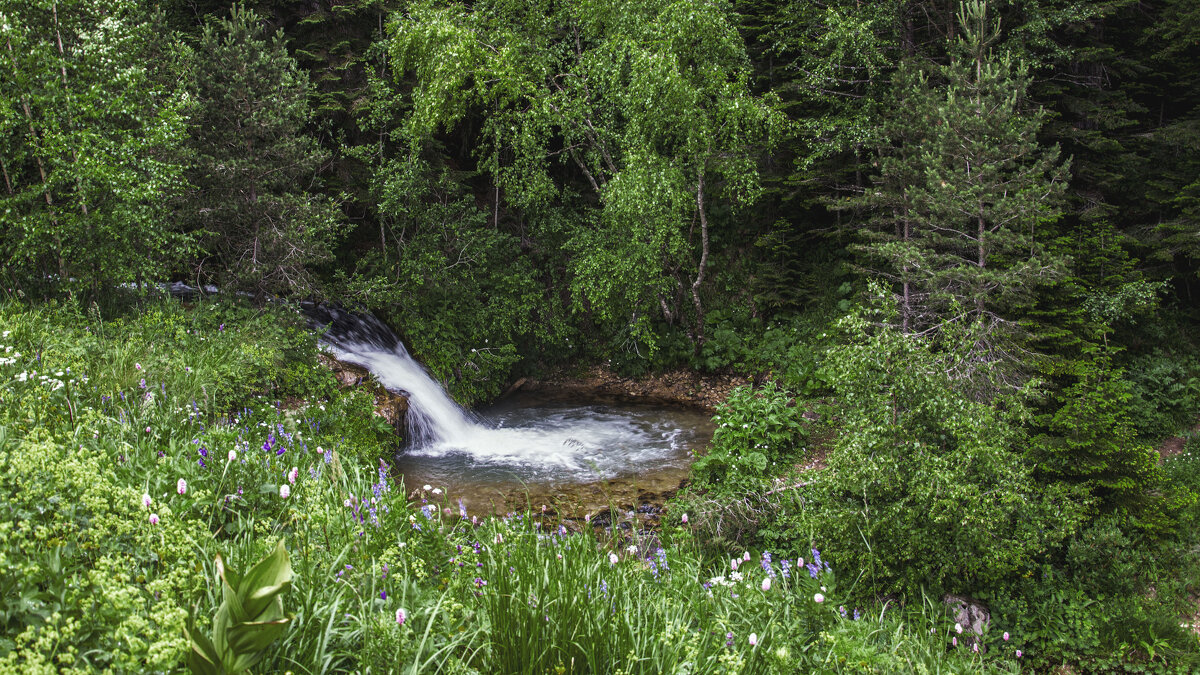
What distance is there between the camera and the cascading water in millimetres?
9609

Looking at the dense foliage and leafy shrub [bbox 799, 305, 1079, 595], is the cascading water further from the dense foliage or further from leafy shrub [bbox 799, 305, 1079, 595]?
leafy shrub [bbox 799, 305, 1079, 595]

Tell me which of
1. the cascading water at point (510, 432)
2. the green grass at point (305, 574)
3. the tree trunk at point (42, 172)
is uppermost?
the tree trunk at point (42, 172)

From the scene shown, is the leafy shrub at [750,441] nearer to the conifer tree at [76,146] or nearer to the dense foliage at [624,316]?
the dense foliage at [624,316]

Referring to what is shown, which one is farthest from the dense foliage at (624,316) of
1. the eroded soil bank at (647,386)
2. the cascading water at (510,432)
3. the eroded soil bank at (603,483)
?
the cascading water at (510,432)

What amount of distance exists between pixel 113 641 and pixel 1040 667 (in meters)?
7.75

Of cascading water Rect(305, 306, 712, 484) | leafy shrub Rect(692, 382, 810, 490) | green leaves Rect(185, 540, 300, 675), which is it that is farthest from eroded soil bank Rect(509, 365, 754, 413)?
green leaves Rect(185, 540, 300, 675)

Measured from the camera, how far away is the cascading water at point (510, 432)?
31.5 ft

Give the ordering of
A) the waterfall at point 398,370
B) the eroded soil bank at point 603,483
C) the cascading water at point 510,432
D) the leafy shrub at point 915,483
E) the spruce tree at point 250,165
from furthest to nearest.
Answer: the waterfall at point 398,370, the cascading water at point 510,432, the spruce tree at point 250,165, the eroded soil bank at point 603,483, the leafy shrub at point 915,483

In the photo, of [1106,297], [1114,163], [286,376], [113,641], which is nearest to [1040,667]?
[1106,297]

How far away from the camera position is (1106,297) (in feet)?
33.8

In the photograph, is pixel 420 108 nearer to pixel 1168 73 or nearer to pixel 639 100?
pixel 639 100

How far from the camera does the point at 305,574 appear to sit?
8.22ft

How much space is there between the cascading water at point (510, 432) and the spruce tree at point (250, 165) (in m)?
1.31

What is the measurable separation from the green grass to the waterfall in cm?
534
